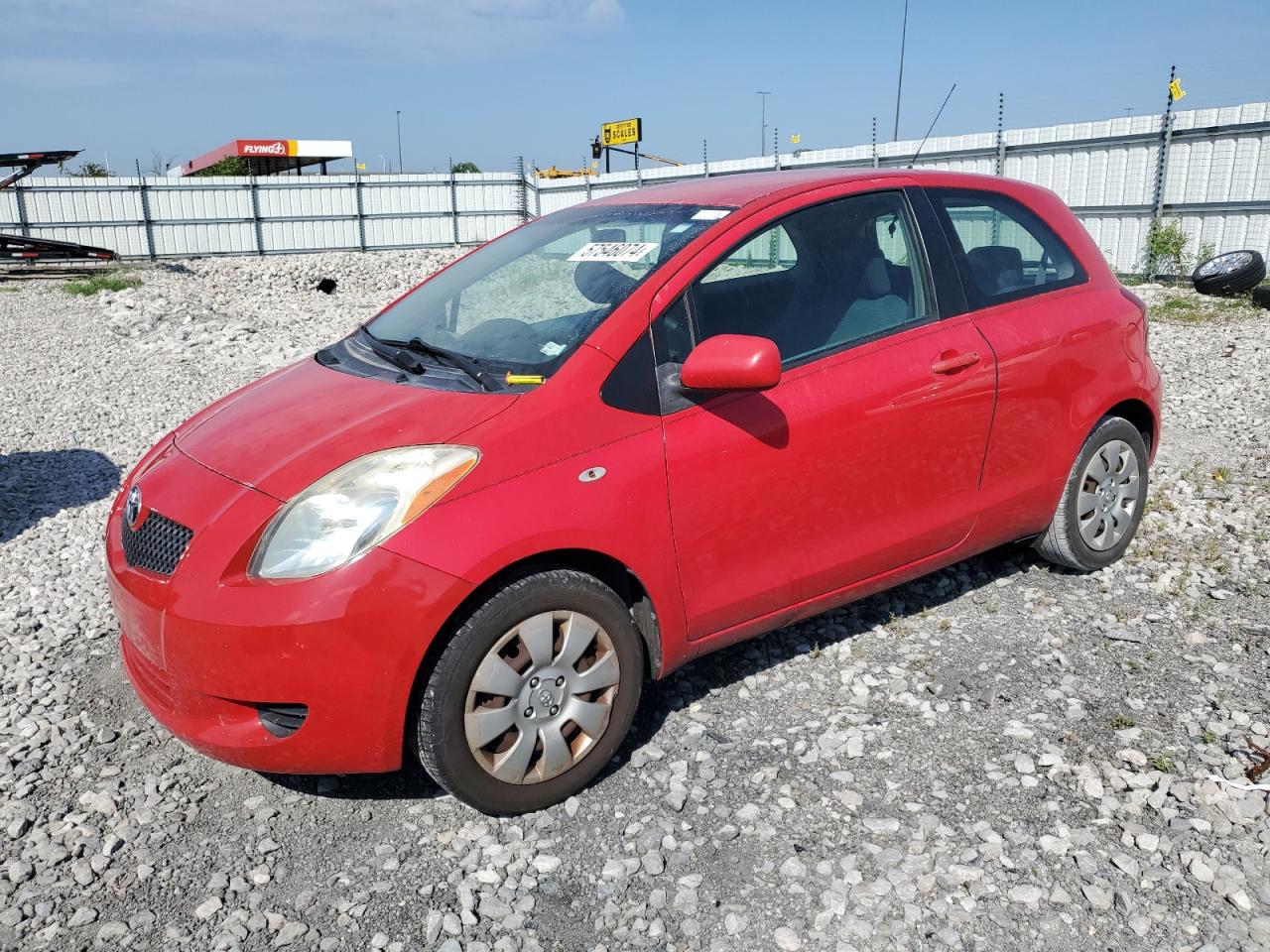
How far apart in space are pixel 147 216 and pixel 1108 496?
25497 millimetres

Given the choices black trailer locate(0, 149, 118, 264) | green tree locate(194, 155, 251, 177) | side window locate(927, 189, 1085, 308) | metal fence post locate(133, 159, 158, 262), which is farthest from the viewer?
green tree locate(194, 155, 251, 177)

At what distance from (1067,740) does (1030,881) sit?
0.77m

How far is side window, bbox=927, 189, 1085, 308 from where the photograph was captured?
3779 millimetres

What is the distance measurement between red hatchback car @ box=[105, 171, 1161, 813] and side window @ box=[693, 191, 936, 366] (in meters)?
0.01

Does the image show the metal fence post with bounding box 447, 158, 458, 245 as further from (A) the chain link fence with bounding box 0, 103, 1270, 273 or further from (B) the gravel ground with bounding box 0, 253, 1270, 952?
(B) the gravel ground with bounding box 0, 253, 1270, 952

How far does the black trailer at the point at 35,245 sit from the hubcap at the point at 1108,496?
20.5 meters

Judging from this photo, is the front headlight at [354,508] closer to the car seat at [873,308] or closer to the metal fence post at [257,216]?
the car seat at [873,308]

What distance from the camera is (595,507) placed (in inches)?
112

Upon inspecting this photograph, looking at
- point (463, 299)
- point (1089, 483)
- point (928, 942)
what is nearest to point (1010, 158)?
point (1089, 483)

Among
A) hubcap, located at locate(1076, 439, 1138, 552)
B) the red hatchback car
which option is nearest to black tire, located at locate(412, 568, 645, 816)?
the red hatchback car

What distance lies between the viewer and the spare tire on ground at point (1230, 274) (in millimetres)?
11906

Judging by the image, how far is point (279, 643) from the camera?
257cm

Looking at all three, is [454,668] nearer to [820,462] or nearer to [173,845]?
[173,845]

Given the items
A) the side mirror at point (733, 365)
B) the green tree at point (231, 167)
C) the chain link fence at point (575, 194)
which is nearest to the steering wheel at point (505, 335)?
the side mirror at point (733, 365)
